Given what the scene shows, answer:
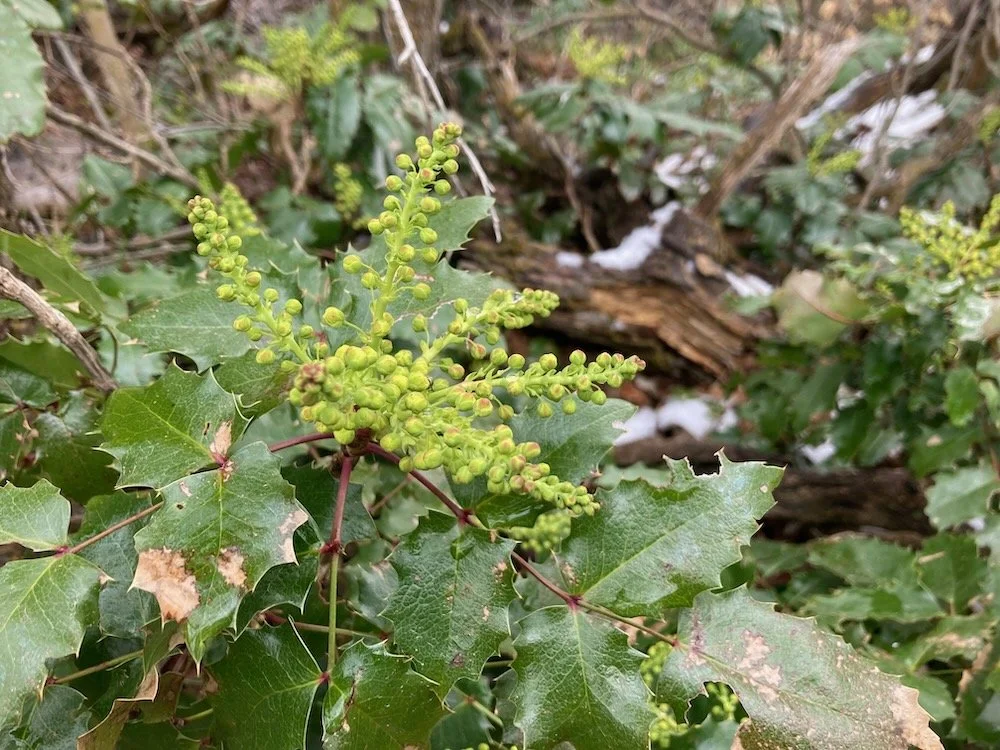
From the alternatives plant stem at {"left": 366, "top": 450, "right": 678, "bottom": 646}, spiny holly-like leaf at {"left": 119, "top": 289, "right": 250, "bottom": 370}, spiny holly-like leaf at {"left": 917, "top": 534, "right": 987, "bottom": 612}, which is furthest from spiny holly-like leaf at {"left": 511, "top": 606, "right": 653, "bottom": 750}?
spiny holly-like leaf at {"left": 917, "top": 534, "right": 987, "bottom": 612}

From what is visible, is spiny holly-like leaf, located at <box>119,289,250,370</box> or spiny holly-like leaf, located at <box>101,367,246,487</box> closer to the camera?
spiny holly-like leaf, located at <box>101,367,246,487</box>

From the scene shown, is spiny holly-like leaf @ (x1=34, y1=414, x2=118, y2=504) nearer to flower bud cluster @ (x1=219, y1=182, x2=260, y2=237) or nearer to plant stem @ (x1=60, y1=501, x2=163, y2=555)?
plant stem @ (x1=60, y1=501, x2=163, y2=555)

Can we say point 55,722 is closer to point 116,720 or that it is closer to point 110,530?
point 116,720

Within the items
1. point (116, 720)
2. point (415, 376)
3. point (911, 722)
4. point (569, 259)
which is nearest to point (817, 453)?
point (569, 259)

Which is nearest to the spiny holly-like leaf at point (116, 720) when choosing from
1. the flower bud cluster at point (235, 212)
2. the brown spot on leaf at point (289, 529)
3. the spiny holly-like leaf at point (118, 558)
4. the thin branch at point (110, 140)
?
the spiny holly-like leaf at point (118, 558)

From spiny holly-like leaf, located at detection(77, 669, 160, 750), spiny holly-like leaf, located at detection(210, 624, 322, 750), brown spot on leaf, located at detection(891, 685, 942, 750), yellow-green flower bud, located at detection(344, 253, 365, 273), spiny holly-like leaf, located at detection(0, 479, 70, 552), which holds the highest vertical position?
yellow-green flower bud, located at detection(344, 253, 365, 273)

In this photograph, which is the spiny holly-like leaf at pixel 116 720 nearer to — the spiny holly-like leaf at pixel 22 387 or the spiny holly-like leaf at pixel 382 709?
the spiny holly-like leaf at pixel 382 709
